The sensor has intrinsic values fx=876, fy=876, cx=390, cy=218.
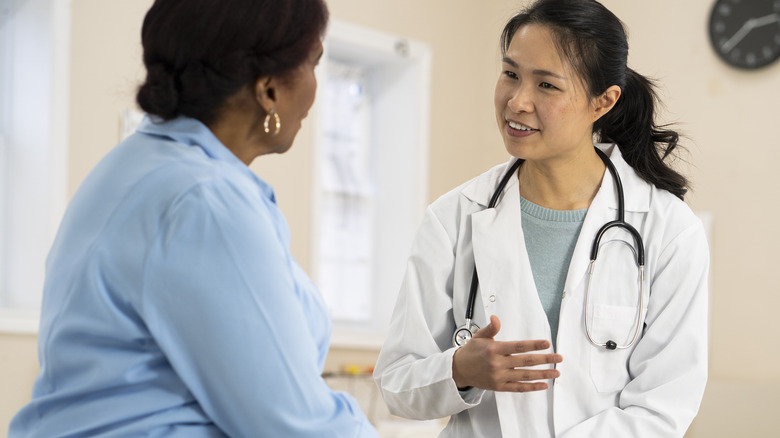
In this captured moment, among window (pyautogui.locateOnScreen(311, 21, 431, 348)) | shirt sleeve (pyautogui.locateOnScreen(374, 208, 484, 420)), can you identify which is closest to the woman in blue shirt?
shirt sleeve (pyautogui.locateOnScreen(374, 208, 484, 420))

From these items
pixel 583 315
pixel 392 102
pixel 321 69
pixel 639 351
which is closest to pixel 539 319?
pixel 583 315

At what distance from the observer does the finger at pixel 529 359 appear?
57.4 inches

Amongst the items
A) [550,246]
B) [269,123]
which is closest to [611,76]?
[550,246]

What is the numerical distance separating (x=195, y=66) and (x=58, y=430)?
1.48 ft

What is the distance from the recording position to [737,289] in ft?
12.9

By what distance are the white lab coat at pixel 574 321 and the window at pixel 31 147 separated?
2.25 metres

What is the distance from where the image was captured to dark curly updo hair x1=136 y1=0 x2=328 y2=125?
3.42 feet

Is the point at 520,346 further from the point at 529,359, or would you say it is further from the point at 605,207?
the point at 605,207

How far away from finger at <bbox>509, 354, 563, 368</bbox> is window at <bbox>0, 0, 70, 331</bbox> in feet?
8.52

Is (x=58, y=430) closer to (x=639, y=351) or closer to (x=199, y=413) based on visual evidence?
(x=199, y=413)

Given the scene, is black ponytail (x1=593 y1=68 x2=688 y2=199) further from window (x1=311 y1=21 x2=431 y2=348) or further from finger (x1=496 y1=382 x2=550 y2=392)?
window (x1=311 y1=21 x2=431 y2=348)

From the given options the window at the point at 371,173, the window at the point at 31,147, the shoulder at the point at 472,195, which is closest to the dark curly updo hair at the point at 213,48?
the shoulder at the point at 472,195

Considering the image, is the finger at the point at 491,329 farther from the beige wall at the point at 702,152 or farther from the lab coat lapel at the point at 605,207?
the beige wall at the point at 702,152

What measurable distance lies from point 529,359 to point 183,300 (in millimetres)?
698
